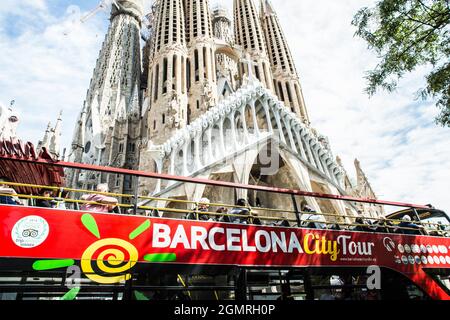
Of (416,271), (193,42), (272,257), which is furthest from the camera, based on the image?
(193,42)

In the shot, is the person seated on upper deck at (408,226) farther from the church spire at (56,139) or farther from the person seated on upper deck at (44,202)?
the church spire at (56,139)

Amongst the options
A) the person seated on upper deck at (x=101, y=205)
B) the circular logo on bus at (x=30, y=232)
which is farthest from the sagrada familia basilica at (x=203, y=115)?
the circular logo on bus at (x=30, y=232)

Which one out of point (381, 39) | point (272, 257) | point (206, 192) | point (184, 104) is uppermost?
point (184, 104)

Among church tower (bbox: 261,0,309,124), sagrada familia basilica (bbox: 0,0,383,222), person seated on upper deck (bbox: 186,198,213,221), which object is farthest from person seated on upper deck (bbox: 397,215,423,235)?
church tower (bbox: 261,0,309,124)

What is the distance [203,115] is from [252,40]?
20.7 meters

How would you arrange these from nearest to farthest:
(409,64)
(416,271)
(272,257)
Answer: (272,257) < (416,271) < (409,64)

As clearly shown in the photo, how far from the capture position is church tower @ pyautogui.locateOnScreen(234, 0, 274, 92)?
113 ft

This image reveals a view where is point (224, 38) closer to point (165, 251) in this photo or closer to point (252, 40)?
point (252, 40)

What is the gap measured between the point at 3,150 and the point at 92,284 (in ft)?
7.95

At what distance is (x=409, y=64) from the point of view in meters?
8.08

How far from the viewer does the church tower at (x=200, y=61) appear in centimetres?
2885

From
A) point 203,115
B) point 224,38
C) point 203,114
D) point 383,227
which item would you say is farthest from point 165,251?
point 224,38
